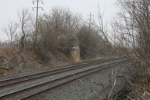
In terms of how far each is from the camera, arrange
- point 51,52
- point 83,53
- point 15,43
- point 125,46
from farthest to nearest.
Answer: point 83,53
point 51,52
point 15,43
point 125,46

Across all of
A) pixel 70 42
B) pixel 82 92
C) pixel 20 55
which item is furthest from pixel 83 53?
pixel 82 92

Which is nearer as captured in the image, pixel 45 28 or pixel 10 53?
pixel 10 53

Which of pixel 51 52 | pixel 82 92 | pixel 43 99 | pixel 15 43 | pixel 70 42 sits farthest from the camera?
pixel 70 42

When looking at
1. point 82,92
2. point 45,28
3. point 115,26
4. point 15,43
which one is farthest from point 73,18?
point 115,26

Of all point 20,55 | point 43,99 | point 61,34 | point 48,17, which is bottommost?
point 43,99

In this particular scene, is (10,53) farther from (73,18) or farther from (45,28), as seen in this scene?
(73,18)

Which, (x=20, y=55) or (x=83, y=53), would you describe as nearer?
(x=20, y=55)

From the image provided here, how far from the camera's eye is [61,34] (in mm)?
38219

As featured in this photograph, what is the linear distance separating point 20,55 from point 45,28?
9753 mm

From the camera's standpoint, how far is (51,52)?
3259cm

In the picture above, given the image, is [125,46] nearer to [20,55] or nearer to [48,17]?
[20,55]

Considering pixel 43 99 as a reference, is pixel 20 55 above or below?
above

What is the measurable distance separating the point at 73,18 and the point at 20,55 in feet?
92.0

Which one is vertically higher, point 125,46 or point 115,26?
point 115,26
